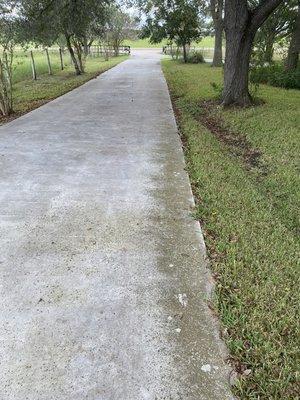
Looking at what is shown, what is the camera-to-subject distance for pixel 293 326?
2344 mm

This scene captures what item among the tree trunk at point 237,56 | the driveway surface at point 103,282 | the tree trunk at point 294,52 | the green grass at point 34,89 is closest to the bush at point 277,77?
the tree trunk at point 294,52

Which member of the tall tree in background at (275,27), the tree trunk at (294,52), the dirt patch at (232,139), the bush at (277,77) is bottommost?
the dirt patch at (232,139)

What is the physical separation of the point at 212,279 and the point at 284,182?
240 cm

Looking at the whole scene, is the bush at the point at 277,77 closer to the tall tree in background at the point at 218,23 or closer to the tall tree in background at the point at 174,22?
the tall tree in background at the point at 218,23

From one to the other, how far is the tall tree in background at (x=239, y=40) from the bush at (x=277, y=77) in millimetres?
3384

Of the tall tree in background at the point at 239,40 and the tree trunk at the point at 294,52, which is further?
the tree trunk at the point at 294,52

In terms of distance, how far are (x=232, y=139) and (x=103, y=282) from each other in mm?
4865

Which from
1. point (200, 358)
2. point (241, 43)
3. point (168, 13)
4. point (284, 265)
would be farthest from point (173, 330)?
point (168, 13)

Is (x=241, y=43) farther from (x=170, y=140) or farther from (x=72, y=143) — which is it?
(x=72, y=143)

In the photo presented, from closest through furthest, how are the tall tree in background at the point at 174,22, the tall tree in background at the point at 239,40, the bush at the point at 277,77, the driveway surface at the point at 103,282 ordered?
1. the driveway surface at the point at 103,282
2. the tall tree in background at the point at 239,40
3. the bush at the point at 277,77
4. the tall tree in background at the point at 174,22

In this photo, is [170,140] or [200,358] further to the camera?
[170,140]

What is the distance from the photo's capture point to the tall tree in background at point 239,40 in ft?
27.8

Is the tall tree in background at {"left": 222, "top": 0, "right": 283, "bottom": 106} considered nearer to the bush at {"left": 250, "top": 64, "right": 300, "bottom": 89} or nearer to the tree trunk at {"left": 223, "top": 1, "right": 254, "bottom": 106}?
the tree trunk at {"left": 223, "top": 1, "right": 254, "bottom": 106}

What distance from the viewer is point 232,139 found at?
22.7 ft
